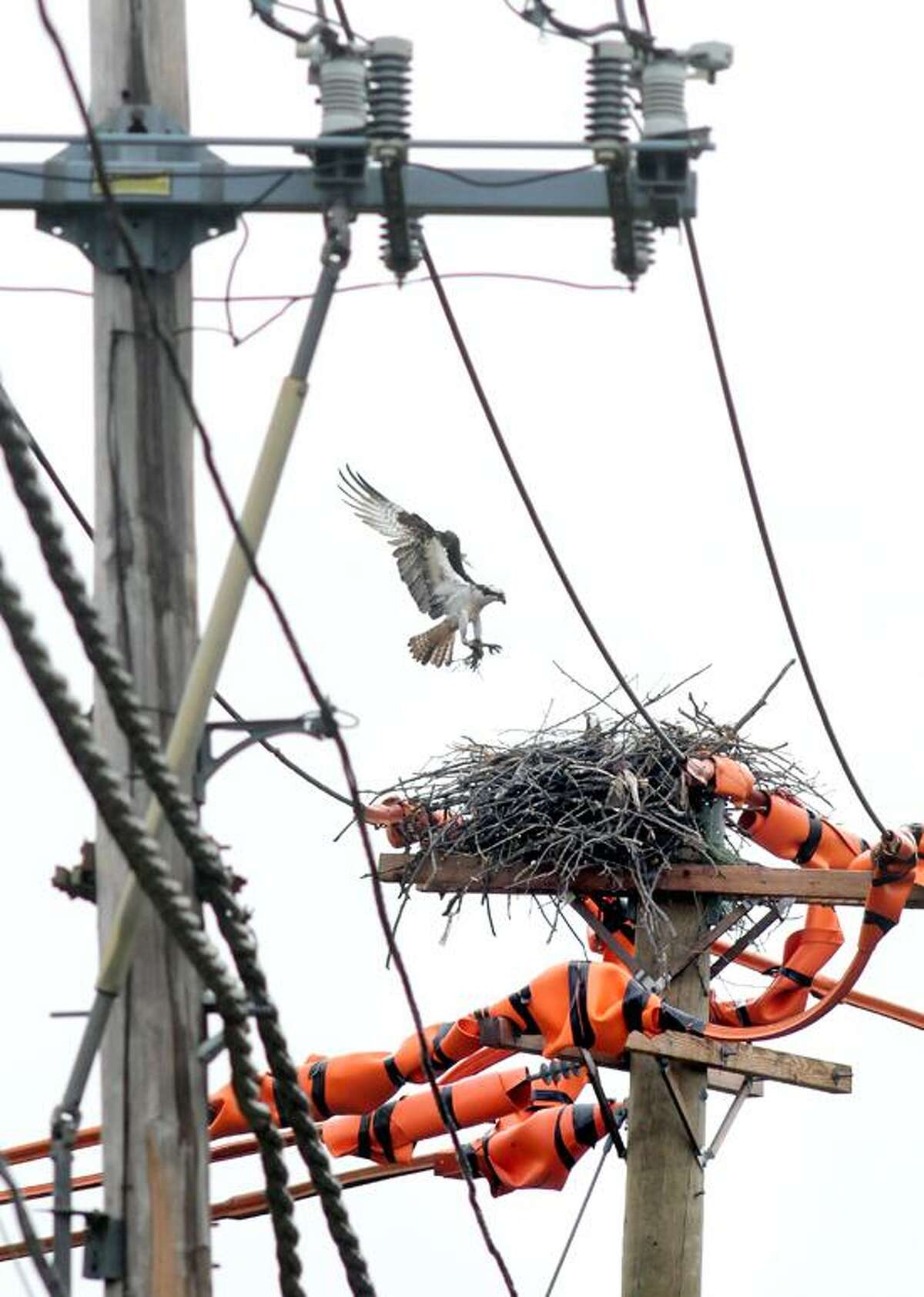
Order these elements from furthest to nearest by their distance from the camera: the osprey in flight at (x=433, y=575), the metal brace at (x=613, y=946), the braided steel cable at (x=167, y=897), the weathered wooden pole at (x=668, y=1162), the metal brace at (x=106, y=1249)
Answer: the osprey in flight at (x=433, y=575), the metal brace at (x=613, y=946), the weathered wooden pole at (x=668, y=1162), the metal brace at (x=106, y=1249), the braided steel cable at (x=167, y=897)

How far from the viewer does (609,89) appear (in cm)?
858

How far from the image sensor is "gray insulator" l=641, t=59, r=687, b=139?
8484mm

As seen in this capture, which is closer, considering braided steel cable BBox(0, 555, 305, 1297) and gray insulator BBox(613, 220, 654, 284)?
braided steel cable BBox(0, 555, 305, 1297)

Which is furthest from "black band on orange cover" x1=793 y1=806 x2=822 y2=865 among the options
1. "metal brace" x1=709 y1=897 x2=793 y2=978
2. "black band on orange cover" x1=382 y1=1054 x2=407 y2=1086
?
"black band on orange cover" x1=382 y1=1054 x2=407 y2=1086

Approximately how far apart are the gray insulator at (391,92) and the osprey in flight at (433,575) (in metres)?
9.30

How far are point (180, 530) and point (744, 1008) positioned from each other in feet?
23.7

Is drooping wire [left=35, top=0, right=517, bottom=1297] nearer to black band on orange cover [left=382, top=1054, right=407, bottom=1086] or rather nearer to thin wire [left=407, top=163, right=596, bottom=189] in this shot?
thin wire [left=407, top=163, right=596, bottom=189]

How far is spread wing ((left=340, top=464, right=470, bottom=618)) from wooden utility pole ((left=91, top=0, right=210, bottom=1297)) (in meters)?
9.21

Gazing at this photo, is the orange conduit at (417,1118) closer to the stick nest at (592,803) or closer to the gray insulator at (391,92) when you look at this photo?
the stick nest at (592,803)

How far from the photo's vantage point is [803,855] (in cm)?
1461

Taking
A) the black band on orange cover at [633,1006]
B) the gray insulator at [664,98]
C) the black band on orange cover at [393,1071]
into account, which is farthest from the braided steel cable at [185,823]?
the black band on orange cover at [393,1071]

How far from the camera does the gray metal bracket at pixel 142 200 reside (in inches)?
329

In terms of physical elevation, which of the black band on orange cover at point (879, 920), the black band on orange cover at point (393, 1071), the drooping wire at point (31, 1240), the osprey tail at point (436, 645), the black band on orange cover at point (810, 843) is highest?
the osprey tail at point (436, 645)

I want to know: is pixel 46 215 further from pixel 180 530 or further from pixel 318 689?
pixel 318 689
